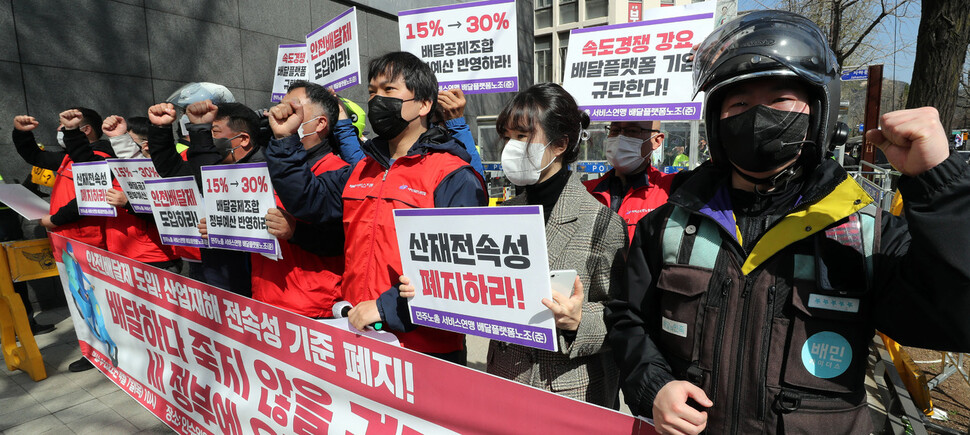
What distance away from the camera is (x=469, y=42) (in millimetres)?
4379

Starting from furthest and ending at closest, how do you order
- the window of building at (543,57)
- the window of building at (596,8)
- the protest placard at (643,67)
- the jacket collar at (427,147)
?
the window of building at (543,57), the window of building at (596,8), the protest placard at (643,67), the jacket collar at (427,147)

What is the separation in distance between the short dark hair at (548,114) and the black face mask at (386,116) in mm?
552

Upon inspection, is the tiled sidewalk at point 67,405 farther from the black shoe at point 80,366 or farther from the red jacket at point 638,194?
the red jacket at point 638,194

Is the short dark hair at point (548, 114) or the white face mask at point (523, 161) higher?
the short dark hair at point (548, 114)

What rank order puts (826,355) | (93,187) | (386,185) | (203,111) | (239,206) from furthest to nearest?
(93,187) → (203,111) → (239,206) → (386,185) → (826,355)

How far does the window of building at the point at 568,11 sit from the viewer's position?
3142 centimetres

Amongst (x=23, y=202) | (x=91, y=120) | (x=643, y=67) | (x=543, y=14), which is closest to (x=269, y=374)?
(x=643, y=67)

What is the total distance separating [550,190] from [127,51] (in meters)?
7.18

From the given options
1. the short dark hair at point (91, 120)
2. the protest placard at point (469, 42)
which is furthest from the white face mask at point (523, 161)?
the short dark hair at point (91, 120)

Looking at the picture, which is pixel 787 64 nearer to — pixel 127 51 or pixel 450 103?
pixel 450 103

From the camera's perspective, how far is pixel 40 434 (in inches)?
135

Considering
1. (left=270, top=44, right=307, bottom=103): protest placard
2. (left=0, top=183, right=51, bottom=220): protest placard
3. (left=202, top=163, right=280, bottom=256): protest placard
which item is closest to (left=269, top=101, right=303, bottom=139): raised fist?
(left=202, top=163, right=280, bottom=256): protest placard

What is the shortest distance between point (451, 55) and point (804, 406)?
3.97 meters

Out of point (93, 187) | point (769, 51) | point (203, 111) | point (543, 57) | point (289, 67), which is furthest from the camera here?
point (543, 57)
